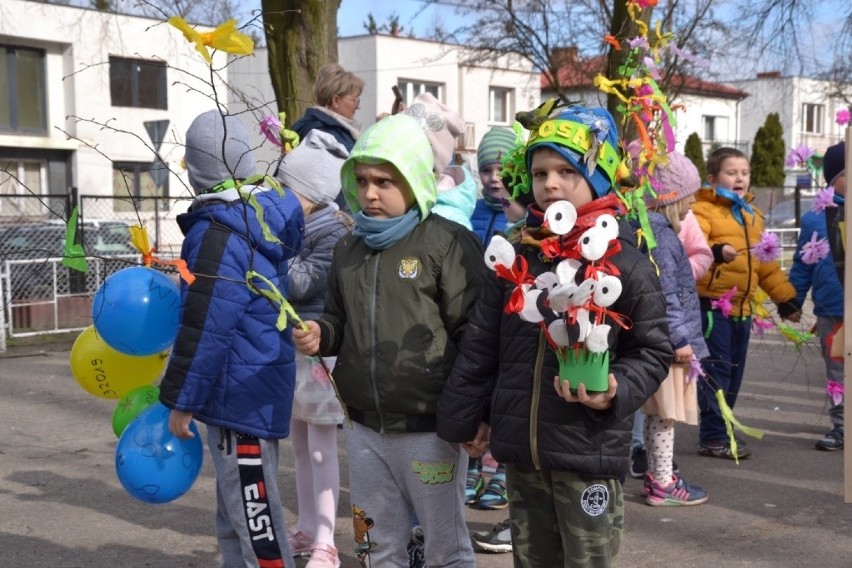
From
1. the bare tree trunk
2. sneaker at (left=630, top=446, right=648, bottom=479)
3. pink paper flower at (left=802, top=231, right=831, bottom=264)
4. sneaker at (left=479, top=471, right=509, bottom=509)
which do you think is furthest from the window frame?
sneaker at (left=479, top=471, right=509, bottom=509)

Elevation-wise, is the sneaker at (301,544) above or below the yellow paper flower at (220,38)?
below

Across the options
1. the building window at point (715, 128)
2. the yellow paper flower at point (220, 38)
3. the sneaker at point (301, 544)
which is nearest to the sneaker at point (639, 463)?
the sneaker at point (301, 544)

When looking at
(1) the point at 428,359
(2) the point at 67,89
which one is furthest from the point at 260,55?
(1) the point at 428,359

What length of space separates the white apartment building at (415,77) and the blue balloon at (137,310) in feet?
102

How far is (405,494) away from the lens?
3.45m

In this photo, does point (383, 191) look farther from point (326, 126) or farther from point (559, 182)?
point (326, 126)

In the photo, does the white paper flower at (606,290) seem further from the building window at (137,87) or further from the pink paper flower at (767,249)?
the building window at (137,87)

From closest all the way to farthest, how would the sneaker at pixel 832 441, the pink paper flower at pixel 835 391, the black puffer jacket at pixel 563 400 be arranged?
the black puffer jacket at pixel 563 400 → the pink paper flower at pixel 835 391 → the sneaker at pixel 832 441

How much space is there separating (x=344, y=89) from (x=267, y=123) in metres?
0.50

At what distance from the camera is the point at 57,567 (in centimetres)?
438

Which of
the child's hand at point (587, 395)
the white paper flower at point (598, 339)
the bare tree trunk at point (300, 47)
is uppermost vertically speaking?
the bare tree trunk at point (300, 47)

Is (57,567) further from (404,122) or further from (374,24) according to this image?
(374,24)

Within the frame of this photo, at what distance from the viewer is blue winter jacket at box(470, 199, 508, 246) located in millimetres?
5000

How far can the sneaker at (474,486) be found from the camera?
17.1ft
